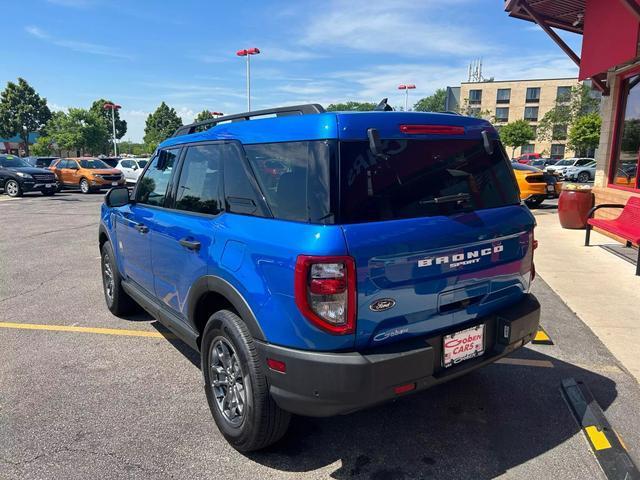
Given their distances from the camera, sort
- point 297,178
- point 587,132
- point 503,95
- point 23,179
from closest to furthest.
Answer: point 297,178 < point 23,179 < point 587,132 < point 503,95

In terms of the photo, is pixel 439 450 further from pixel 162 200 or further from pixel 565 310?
pixel 565 310

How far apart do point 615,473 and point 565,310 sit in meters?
3.07

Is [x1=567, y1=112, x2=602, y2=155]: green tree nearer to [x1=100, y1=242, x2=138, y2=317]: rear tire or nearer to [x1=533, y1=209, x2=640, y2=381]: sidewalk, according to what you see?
[x1=533, y1=209, x2=640, y2=381]: sidewalk

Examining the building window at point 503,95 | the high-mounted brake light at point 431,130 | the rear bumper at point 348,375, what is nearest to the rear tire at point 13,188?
the rear bumper at point 348,375

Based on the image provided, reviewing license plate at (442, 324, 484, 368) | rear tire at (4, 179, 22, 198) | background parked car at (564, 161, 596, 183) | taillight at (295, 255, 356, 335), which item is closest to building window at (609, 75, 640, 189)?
license plate at (442, 324, 484, 368)

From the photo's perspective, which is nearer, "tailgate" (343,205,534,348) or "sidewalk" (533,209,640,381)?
"tailgate" (343,205,534,348)

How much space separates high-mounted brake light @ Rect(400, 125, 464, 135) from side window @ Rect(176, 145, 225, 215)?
119cm

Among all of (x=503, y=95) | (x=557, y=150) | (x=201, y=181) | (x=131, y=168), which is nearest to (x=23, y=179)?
(x=131, y=168)

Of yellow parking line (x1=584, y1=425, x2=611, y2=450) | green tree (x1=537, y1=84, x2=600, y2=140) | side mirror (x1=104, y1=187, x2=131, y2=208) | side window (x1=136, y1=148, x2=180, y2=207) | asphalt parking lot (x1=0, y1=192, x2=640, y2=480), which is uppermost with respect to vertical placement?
green tree (x1=537, y1=84, x2=600, y2=140)

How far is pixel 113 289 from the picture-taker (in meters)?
4.78

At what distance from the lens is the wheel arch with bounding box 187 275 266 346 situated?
2371 mm

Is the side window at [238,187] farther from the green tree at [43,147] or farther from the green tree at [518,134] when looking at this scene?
the green tree at [43,147]

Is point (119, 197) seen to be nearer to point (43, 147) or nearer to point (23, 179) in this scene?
point (23, 179)

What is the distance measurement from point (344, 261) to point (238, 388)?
1115 mm
